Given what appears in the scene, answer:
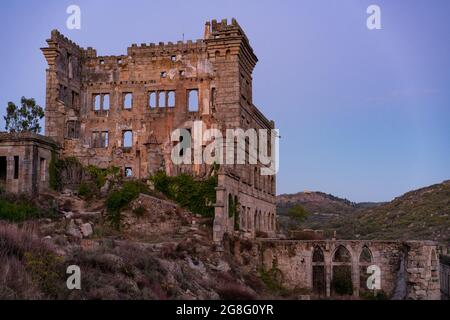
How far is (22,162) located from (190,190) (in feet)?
31.9

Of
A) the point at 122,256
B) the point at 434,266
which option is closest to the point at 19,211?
the point at 122,256

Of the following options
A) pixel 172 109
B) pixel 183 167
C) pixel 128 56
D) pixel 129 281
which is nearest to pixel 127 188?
pixel 183 167

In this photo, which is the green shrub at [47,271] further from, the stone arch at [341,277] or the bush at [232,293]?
the stone arch at [341,277]

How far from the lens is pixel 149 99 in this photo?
133ft

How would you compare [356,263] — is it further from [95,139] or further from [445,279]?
[95,139]

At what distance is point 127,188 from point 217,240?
636 centimetres

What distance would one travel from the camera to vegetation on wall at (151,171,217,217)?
110 feet

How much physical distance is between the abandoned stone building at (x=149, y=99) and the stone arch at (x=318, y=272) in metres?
4.35

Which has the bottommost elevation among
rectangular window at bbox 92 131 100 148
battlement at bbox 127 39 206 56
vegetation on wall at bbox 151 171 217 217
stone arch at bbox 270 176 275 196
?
vegetation on wall at bbox 151 171 217 217

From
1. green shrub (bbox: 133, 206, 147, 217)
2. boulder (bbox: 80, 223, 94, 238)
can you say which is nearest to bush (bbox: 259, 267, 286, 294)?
green shrub (bbox: 133, 206, 147, 217)

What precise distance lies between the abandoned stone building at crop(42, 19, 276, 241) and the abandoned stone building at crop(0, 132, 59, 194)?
628cm

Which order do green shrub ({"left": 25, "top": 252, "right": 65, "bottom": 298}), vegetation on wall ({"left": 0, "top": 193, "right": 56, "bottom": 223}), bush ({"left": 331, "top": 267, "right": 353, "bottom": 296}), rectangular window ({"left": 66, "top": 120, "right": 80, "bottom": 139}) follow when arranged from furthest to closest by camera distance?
rectangular window ({"left": 66, "top": 120, "right": 80, "bottom": 139}) < bush ({"left": 331, "top": 267, "right": 353, "bottom": 296}) < vegetation on wall ({"left": 0, "top": 193, "right": 56, "bottom": 223}) < green shrub ({"left": 25, "top": 252, "right": 65, "bottom": 298})

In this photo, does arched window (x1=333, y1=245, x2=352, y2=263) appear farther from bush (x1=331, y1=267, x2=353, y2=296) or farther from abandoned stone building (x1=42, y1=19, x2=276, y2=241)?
abandoned stone building (x1=42, y1=19, x2=276, y2=241)

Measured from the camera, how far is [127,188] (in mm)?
33344
